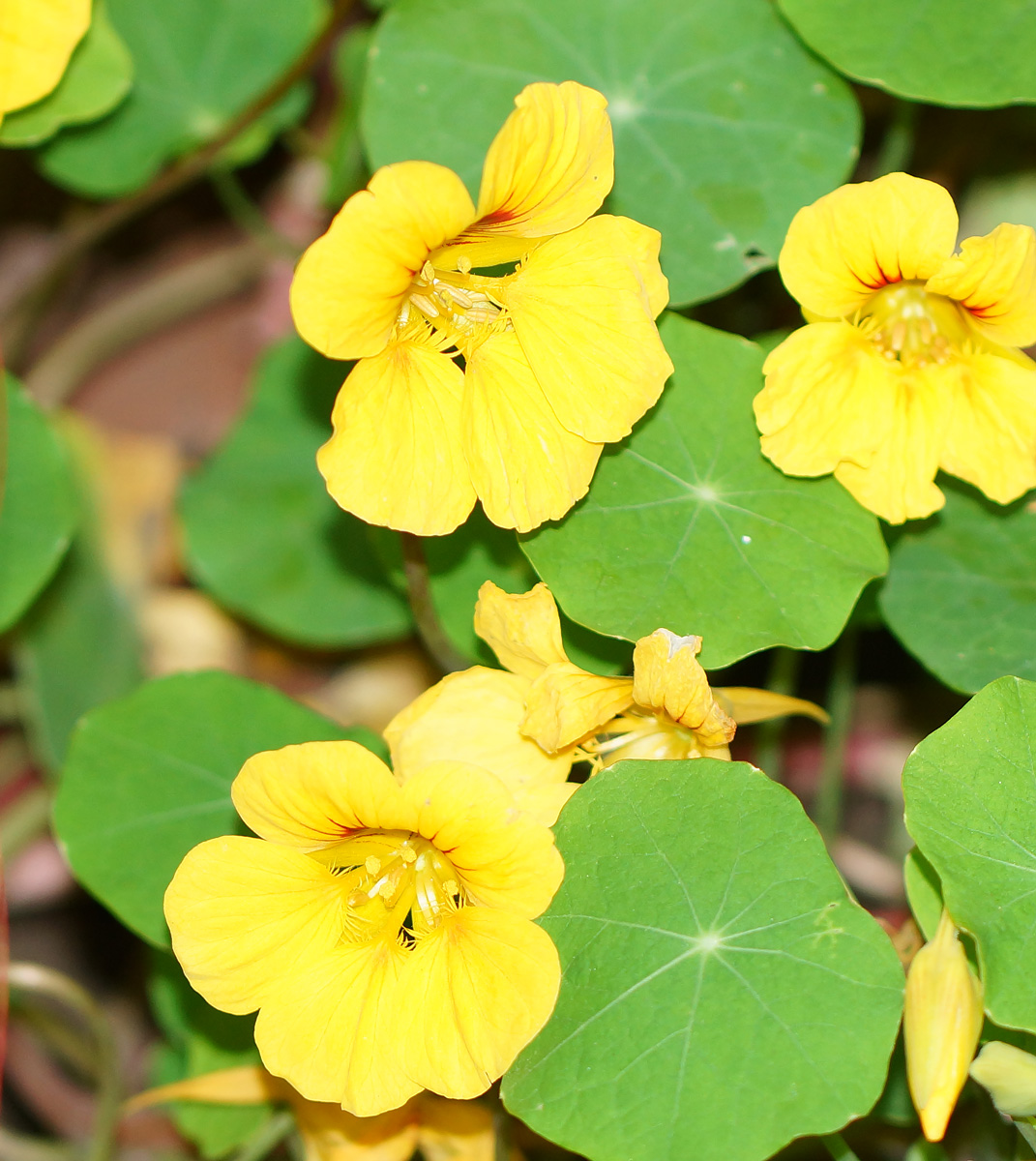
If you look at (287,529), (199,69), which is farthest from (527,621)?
(199,69)

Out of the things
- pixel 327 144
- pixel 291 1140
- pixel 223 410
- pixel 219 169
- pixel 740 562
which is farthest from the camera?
pixel 223 410

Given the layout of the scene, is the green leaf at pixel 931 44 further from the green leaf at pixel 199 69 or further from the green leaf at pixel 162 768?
the green leaf at pixel 162 768

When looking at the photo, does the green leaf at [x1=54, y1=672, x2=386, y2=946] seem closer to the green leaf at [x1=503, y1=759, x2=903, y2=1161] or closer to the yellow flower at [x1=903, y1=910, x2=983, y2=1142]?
the green leaf at [x1=503, y1=759, x2=903, y2=1161]

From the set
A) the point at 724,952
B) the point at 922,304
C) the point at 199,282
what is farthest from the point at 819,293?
the point at 199,282

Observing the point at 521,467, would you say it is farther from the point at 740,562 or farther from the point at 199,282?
the point at 199,282

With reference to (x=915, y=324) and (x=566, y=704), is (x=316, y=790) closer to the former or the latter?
(x=566, y=704)

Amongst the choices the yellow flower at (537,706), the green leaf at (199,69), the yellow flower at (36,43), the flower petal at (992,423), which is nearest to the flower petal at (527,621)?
the yellow flower at (537,706)
